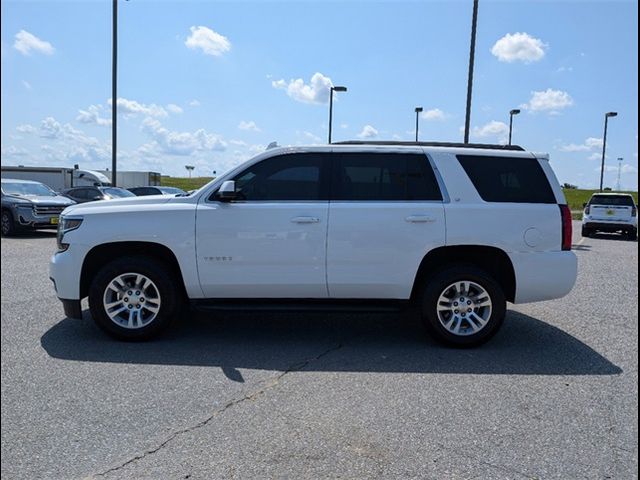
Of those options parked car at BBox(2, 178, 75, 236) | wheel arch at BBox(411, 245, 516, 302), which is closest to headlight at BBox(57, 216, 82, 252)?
wheel arch at BBox(411, 245, 516, 302)

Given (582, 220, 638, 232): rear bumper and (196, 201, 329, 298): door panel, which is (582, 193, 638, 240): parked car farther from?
(196, 201, 329, 298): door panel

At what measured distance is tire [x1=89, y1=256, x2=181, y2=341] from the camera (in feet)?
16.6

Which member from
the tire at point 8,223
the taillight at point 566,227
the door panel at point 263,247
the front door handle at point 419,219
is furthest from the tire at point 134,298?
the tire at point 8,223

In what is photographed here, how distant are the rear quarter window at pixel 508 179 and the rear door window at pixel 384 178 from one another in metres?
0.43

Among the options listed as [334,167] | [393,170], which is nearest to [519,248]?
[393,170]

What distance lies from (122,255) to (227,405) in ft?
7.41

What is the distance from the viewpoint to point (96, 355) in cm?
Answer: 472

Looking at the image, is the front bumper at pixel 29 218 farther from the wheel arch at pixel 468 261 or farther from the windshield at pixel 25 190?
the wheel arch at pixel 468 261

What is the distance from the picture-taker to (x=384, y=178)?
5.23 metres

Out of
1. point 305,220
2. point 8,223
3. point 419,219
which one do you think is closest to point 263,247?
point 305,220

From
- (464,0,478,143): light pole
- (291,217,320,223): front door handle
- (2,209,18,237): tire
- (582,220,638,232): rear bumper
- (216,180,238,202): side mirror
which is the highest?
(464,0,478,143): light pole

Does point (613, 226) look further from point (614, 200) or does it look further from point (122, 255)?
point (122, 255)

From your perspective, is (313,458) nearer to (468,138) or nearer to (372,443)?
(372,443)

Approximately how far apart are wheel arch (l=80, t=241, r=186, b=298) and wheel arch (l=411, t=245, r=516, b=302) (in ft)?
7.89
